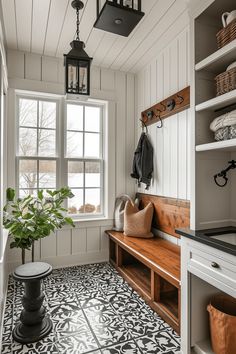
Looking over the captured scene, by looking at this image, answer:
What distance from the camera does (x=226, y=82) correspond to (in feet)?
4.98

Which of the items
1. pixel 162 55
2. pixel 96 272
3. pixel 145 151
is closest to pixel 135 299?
pixel 96 272

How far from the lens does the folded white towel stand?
1469mm

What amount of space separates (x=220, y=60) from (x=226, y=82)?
184 millimetres

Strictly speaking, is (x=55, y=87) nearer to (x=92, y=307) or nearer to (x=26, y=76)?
(x=26, y=76)

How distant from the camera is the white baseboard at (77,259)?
3146 millimetres

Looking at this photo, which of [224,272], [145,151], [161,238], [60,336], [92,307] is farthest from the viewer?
[145,151]

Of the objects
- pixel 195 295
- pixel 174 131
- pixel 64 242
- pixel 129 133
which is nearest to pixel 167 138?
pixel 174 131

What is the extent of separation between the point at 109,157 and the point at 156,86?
3.82 feet

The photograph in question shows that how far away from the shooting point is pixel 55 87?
3105 millimetres

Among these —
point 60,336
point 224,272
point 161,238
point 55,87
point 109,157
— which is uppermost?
point 55,87

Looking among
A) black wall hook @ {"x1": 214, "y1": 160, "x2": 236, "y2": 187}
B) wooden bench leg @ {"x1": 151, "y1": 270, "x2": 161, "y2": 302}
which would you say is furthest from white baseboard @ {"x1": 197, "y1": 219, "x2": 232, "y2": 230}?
wooden bench leg @ {"x1": 151, "y1": 270, "x2": 161, "y2": 302}

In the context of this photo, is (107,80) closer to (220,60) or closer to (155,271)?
(220,60)

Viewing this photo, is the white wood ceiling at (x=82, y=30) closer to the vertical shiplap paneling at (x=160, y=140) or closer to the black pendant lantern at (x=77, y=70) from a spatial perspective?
the vertical shiplap paneling at (x=160, y=140)

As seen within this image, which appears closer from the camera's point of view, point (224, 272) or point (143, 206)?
point (224, 272)
